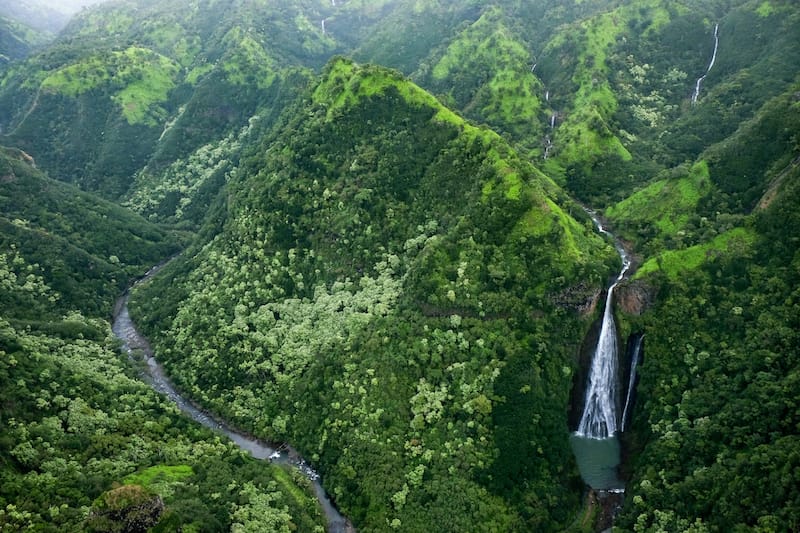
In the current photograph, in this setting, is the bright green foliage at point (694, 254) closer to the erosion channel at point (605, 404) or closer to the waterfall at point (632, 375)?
the erosion channel at point (605, 404)

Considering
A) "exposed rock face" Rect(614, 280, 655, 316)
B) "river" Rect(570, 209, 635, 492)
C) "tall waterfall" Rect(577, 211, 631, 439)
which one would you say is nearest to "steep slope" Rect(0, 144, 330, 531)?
"river" Rect(570, 209, 635, 492)

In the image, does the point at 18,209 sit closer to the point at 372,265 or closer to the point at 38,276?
the point at 38,276

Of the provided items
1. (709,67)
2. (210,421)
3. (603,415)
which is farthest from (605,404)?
(709,67)

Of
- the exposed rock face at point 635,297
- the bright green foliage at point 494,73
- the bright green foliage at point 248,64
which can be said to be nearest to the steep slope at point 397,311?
the exposed rock face at point 635,297

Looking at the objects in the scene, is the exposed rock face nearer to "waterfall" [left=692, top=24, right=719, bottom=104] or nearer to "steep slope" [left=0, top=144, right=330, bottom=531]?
"steep slope" [left=0, top=144, right=330, bottom=531]

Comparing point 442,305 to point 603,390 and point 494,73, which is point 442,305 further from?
point 494,73

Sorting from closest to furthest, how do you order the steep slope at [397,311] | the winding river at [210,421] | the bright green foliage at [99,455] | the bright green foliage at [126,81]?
the bright green foliage at [99,455]
the steep slope at [397,311]
the winding river at [210,421]
the bright green foliage at [126,81]
